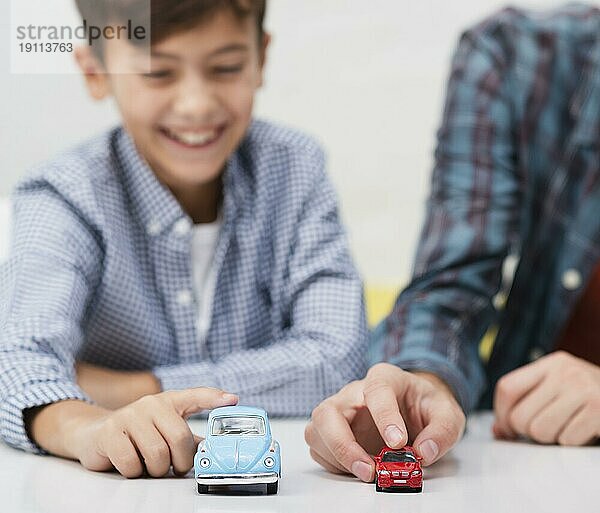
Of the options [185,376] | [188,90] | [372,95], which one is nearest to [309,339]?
[185,376]

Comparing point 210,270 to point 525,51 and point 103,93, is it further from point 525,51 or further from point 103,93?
point 525,51

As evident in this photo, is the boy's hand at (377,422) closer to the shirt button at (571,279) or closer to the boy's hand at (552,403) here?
the boy's hand at (552,403)

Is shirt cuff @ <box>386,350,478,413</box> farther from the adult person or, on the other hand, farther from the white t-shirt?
the white t-shirt

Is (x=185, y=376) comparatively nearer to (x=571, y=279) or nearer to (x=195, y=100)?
(x=195, y=100)

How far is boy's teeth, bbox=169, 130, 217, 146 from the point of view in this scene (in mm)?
623

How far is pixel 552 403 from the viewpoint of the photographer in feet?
1.92

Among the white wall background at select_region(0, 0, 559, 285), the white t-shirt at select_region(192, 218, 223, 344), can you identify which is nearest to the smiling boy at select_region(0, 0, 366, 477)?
the white t-shirt at select_region(192, 218, 223, 344)

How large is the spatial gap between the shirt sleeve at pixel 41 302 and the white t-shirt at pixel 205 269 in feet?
0.24

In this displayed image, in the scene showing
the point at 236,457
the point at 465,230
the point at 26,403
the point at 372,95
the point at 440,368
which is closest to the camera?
the point at 236,457

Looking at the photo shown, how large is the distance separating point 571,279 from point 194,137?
0.32 m

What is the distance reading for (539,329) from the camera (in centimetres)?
81

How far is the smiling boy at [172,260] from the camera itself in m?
0.54

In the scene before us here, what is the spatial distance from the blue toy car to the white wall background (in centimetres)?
64

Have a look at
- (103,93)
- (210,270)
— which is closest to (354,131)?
(210,270)
